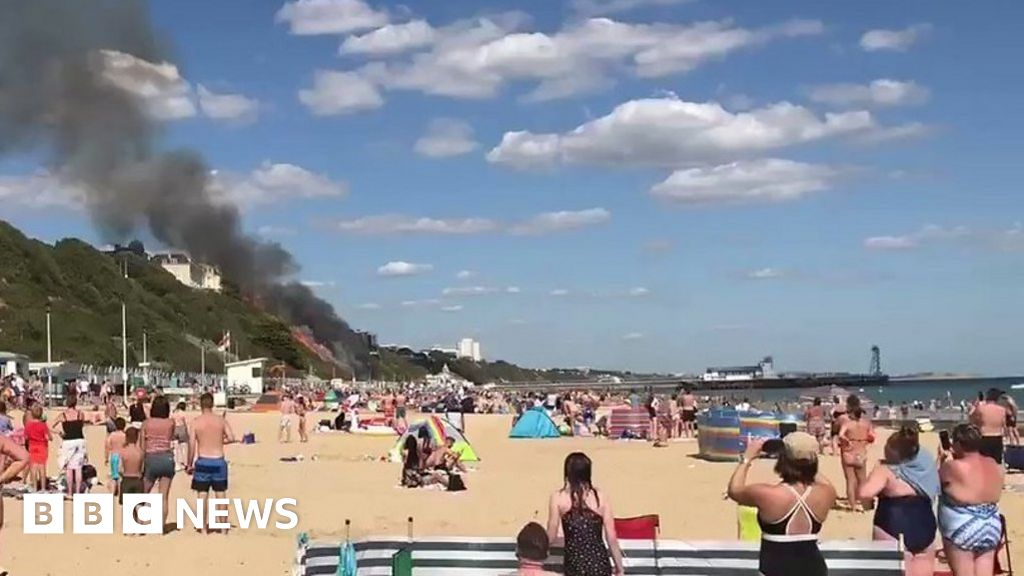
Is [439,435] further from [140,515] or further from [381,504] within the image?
[140,515]

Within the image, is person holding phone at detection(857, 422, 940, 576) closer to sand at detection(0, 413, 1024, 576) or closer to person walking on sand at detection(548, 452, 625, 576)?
person walking on sand at detection(548, 452, 625, 576)

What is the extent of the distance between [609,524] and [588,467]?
33cm

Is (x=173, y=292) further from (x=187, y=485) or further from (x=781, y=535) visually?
(x=781, y=535)

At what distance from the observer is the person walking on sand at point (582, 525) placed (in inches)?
236

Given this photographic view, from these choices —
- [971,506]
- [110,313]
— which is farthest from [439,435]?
[110,313]

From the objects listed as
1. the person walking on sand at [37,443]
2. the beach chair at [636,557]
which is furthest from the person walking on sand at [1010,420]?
the person walking on sand at [37,443]

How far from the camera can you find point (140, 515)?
11172 mm

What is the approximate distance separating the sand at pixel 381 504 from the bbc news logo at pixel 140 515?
0.20 m

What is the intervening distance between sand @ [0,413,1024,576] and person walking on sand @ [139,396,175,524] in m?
0.54

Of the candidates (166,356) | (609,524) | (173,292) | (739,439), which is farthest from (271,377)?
(609,524)

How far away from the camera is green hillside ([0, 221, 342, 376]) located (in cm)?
8338

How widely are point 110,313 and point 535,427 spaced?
75207 mm

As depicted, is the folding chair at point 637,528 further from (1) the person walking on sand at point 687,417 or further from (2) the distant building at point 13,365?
(2) the distant building at point 13,365

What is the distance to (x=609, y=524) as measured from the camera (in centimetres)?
608
